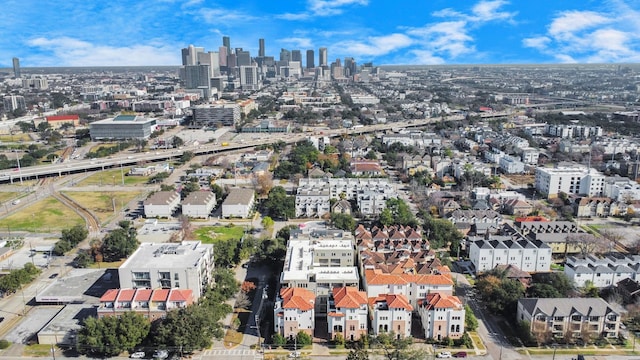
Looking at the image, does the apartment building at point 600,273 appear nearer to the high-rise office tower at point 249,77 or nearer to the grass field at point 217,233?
the grass field at point 217,233

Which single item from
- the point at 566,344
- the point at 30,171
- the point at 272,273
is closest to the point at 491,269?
the point at 566,344

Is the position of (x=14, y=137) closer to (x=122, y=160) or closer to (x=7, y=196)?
(x=122, y=160)

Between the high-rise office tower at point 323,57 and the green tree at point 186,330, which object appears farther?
the high-rise office tower at point 323,57

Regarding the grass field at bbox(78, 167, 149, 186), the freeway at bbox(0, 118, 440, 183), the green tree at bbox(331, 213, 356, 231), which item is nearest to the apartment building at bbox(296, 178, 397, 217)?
the green tree at bbox(331, 213, 356, 231)

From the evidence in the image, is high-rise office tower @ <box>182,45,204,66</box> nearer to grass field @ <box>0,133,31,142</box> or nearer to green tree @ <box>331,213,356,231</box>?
grass field @ <box>0,133,31,142</box>

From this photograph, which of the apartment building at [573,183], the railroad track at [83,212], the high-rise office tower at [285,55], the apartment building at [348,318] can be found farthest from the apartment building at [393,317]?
the high-rise office tower at [285,55]

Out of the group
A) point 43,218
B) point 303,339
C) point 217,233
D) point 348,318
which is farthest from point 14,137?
point 348,318
